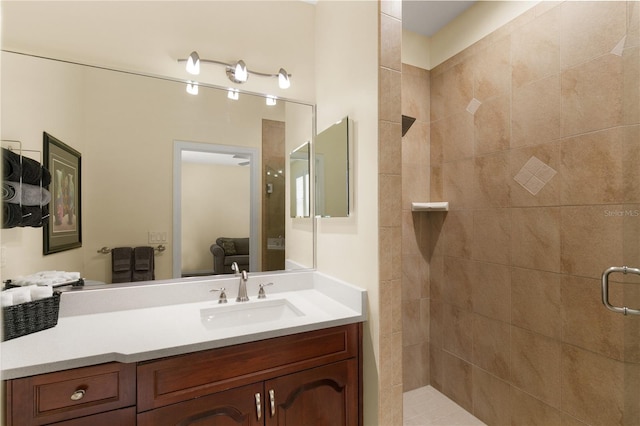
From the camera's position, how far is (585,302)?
1.43 metres

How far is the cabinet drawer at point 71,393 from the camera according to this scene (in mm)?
857

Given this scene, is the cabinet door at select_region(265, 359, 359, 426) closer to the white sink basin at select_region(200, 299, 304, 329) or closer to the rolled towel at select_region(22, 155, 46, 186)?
the white sink basin at select_region(200, 299, 304, 329)

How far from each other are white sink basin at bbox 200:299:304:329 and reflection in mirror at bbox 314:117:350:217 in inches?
21.5

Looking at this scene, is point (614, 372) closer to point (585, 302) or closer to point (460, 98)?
point (585, 302)

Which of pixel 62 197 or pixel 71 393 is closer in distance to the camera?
pixel 71 393

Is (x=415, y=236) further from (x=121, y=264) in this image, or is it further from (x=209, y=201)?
(x=121, y=264)

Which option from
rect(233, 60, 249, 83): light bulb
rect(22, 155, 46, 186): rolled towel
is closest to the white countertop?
rect(22, 155, 46, 186): rolled towel

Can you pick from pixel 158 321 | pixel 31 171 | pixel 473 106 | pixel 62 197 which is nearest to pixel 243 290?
pixel 158 321

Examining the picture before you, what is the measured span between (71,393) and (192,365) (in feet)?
1.12

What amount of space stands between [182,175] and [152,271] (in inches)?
20.2

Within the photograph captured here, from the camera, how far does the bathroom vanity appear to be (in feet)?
2.94

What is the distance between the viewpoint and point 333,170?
1605 millimetres

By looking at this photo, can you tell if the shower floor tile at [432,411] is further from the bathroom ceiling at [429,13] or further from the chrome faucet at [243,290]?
the bathroom ceiling at [429,13]

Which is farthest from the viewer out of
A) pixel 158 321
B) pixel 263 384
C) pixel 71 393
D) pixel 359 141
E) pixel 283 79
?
pixel 283 79
